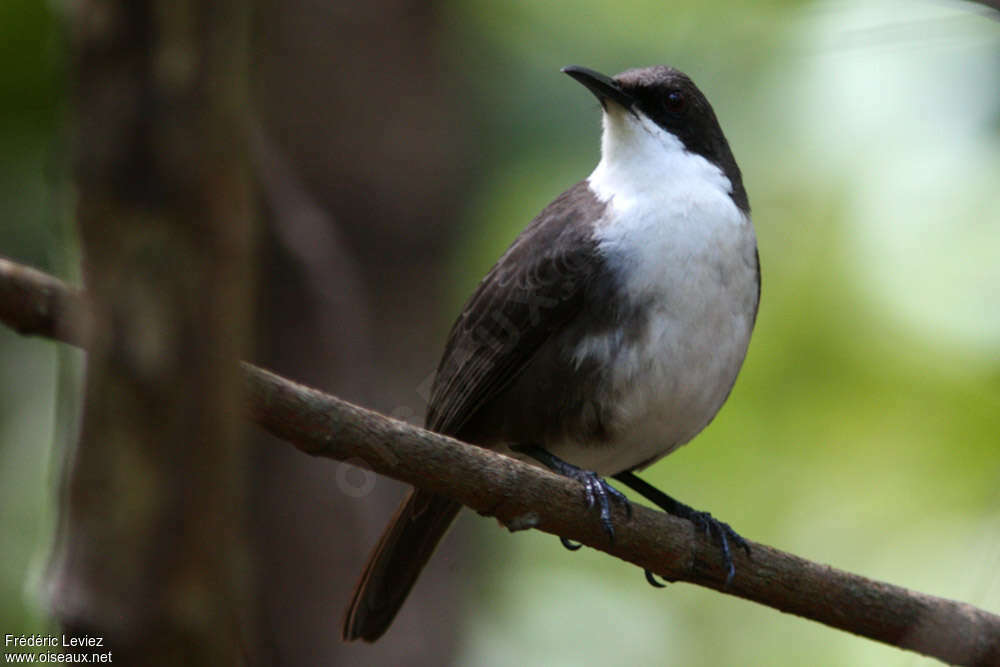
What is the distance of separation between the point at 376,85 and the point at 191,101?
4.63 meters

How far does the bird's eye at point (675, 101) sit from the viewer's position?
185 inches

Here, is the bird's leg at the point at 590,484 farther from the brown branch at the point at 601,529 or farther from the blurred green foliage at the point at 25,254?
the blurred green foliage at the point at 25,254

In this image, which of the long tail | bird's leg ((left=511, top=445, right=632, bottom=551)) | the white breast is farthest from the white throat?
the long tail

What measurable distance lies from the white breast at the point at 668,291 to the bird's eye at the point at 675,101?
15 centimetres

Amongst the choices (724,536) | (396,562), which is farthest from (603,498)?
(396,562)

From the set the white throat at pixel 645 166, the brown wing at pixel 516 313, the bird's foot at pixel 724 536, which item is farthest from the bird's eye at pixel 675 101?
the bird's foot at pixel 724 536

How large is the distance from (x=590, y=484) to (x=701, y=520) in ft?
1.67

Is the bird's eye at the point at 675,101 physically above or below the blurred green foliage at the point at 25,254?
above

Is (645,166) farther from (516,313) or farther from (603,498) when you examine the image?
(603,498)

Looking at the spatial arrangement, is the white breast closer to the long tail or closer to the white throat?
the white throat

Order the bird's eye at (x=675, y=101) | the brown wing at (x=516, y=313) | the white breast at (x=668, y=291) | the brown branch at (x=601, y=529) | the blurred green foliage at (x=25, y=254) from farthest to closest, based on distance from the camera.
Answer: the blurred green foliage at (x=25, y=254) < the bird's eye at (x=675, y=101) < the brown wing at (x=516, y=313) < the white breast at (x=668, y=291) < the brown branch at (x=601, y=529)

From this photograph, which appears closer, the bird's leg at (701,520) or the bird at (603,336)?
the bird's leg at (701,520)

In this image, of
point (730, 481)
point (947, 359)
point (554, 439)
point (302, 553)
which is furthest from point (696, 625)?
point (554, 439)

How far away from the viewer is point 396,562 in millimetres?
4352
